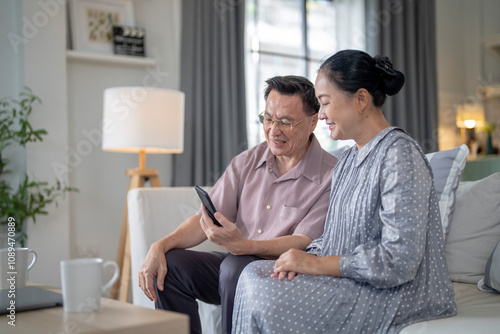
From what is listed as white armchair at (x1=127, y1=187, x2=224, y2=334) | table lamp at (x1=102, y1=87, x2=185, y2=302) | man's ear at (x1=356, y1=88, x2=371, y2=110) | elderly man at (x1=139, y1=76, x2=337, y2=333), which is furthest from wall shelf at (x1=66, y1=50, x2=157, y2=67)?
man's ear at (x1=356, y1=88, x2=371, y2=110)

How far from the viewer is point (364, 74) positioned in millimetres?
1548

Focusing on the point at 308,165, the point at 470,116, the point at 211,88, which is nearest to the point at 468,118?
the point at 470,116

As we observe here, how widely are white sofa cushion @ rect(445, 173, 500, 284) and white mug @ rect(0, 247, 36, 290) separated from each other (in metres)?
1.34

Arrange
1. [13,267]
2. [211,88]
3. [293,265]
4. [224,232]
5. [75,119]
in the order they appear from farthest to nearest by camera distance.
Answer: [211,88] → [75,119] → [224,232] → [293,265] → [13,267]

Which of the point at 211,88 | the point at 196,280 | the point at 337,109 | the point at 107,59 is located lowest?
the point at 196,280

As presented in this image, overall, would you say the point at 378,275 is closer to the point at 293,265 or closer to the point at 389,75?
the point at 293,265

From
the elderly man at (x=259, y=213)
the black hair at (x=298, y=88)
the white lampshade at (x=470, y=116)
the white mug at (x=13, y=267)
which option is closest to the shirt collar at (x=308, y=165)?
the elderly man at (x=259, y=213)

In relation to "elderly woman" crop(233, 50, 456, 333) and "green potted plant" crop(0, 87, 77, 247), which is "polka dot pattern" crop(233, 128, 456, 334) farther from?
"green potted plant" crop(0, 87, 77, 247)

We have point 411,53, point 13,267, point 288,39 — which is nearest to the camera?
point 13,267

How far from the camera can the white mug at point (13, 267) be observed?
1303mm

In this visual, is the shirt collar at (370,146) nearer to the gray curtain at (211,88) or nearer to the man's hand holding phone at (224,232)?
the man's hand holding phone at (224,232)

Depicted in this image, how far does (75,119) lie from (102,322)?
263 cm

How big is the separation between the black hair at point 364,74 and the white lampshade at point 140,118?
145 centimetres

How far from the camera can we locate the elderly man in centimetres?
177
